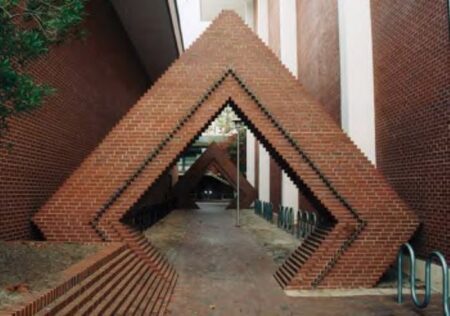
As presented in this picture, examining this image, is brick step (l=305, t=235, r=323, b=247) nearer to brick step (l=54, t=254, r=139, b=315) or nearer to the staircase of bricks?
the staircase of bricks

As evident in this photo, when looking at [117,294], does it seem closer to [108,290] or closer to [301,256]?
[108,290]

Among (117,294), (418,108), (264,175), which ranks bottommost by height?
(117,294)

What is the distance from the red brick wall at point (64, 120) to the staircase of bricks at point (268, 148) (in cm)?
62

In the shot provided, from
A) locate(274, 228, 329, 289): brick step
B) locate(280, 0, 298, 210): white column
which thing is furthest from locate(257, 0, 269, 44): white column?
locate(274, 228, 329, 289): brick step

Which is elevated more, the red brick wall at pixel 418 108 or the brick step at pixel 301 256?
the red brick wall at pixel 418 108

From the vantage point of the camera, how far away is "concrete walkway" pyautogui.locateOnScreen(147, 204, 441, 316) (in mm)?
6020

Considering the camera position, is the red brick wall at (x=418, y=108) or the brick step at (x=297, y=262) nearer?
the red brick wall at (x=418, y=108)

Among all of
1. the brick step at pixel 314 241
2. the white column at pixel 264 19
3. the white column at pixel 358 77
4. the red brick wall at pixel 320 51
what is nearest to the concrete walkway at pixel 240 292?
the brick step at pixel 314 241

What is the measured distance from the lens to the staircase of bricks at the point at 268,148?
7.44 metres

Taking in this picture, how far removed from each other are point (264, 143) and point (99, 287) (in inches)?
165

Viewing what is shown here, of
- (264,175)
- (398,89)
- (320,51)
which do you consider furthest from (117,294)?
(264,175)

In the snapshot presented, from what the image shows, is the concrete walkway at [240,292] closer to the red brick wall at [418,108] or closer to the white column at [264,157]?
the red brick wall at [418,108]

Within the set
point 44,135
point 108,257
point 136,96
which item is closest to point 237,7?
point 136,96

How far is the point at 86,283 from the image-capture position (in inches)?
196
